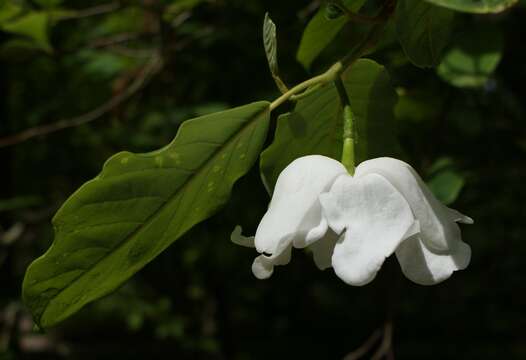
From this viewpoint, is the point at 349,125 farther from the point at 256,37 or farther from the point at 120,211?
the point at 256,37

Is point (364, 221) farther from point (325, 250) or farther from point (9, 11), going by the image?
point (9, 11)

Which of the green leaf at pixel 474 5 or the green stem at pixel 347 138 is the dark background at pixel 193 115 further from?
the green leaf at pixel 474 5

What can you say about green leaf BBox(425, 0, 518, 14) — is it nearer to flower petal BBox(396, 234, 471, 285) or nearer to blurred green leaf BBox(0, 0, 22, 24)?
flower petal BBox(396, 234, 471, 285)

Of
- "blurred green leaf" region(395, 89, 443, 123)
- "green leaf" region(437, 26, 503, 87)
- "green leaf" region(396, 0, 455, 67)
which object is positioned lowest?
"blurred green leaf" region(395, 89, 443, 123)

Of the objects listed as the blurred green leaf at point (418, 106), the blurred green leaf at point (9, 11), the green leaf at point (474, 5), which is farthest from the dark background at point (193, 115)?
the green leaf at point (474, 5)

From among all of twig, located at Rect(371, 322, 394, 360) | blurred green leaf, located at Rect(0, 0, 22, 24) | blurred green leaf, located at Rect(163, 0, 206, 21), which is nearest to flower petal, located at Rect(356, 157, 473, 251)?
twig, located at Rect(371, 322, 394, 360)

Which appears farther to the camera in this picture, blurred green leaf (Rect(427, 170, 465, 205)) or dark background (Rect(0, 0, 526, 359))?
dark background (Rect(0, 0, 526, 359))
